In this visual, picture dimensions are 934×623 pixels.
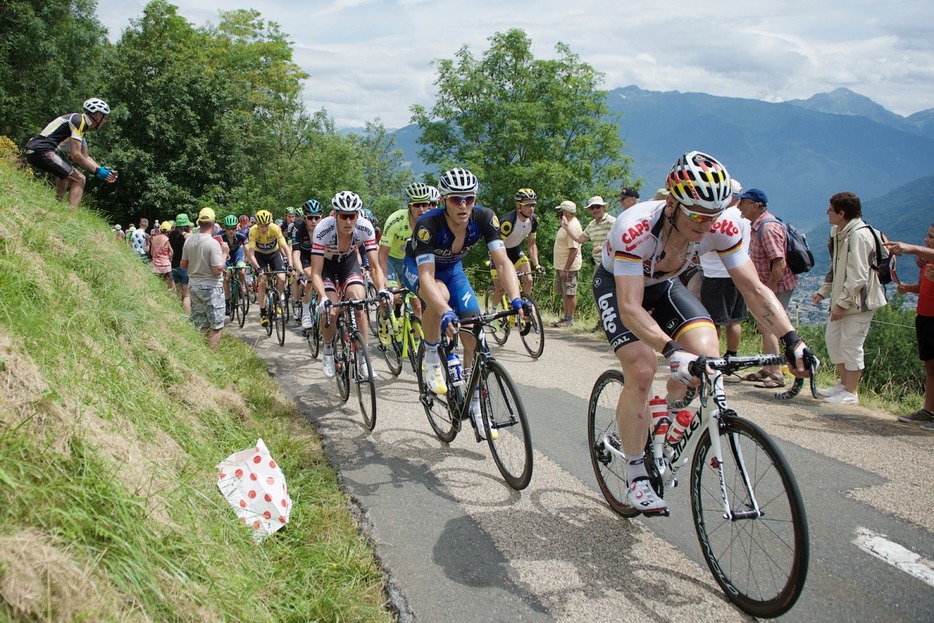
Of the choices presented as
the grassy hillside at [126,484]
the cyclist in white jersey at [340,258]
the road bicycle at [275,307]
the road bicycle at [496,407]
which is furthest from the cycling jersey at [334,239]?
the road bicycle at [275,307]

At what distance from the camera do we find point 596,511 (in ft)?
14.1

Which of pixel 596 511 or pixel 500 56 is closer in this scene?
pixel 596 511

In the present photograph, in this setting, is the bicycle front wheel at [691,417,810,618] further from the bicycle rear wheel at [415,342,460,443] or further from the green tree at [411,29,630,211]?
the green tree at [411,29,630,211]

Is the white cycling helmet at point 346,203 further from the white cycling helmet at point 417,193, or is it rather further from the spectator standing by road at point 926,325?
the spectator standing by road at point 926,325

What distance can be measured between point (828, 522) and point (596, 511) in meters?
1.51

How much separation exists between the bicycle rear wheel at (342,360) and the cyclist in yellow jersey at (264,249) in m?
5.31

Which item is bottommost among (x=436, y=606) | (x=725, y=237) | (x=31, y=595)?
(x=436, y=606)

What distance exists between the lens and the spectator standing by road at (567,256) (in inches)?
436

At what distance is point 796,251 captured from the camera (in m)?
7.36

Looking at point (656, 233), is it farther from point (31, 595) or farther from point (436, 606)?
point (31, 595)

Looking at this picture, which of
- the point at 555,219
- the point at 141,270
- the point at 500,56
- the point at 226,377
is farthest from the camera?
the point at 500,56

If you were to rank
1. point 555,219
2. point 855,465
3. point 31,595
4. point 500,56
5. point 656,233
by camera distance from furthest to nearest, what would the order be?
point 500,56 → point 555,219 → point 855,465 → point 656,233 → point 31,595

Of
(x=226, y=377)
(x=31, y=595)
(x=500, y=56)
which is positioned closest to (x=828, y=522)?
(x=31, y=595)

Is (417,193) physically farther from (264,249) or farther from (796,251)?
(264,249)
